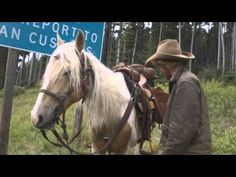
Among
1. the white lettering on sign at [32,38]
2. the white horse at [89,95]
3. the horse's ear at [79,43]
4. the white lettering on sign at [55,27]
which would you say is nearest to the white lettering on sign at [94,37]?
the white lettering on sign at [55,27]

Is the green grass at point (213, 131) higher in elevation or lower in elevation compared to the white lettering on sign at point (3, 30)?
lower

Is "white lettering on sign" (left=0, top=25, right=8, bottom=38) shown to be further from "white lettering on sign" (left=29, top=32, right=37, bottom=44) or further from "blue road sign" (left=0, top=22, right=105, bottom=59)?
"white lettering on sign" (left=29, top=32, right=37, bottom=44)

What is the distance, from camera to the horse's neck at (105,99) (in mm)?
3988

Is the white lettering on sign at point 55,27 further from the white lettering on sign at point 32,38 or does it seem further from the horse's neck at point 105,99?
the horse's neck at point 105,99

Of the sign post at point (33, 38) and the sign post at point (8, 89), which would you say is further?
the sign post at point (8, 89)

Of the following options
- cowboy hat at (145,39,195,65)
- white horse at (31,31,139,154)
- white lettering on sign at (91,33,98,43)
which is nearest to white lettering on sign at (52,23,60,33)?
white lettering on sign at (91,33,98,43)

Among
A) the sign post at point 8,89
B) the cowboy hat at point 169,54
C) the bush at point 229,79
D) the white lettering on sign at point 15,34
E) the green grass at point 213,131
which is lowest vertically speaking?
the green grass at point 213,131

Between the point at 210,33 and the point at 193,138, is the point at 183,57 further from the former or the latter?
the point at 210,33

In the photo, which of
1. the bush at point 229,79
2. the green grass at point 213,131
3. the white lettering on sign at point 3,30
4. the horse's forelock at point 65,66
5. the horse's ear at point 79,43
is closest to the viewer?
the horse's forelock at point 65,66

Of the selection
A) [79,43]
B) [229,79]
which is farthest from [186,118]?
[229,79]

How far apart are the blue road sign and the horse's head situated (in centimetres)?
141

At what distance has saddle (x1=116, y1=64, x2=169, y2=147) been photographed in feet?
14.4

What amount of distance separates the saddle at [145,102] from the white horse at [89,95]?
0.12m
